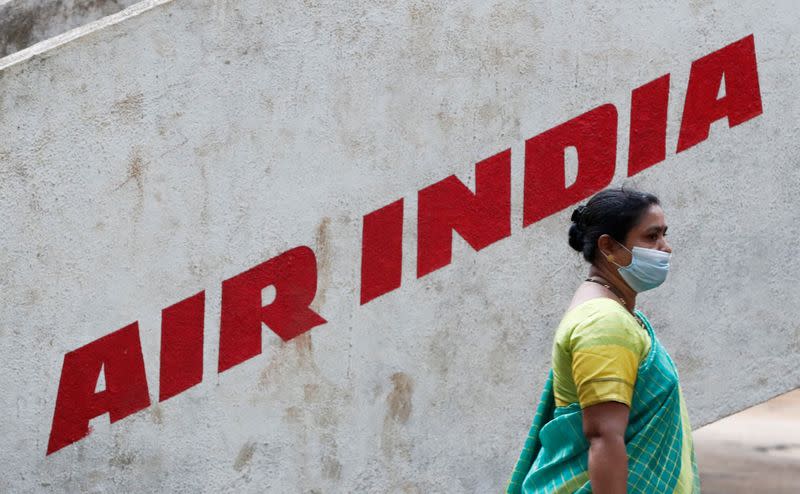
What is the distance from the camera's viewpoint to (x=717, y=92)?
4.59 m

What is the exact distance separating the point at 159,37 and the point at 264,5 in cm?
39

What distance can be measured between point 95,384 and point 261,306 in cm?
66

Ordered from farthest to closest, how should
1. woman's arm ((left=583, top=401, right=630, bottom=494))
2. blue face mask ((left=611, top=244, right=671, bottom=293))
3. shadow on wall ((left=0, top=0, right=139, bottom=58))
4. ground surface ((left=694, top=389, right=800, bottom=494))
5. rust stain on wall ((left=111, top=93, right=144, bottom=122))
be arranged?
1. ground surface ((left=694, top=389, right=800, bottom=494))
2. shadow on wall ((left=0, top=0, right=139, bottom=58))
3. rust stain on wall ((left=111, top=93, right=144, bottom=122))
4. blue face mask ((left=611, top=244, right=671, bottom=293))
5. woman's arm ((left=583, top=401, right=630, bottom=494))

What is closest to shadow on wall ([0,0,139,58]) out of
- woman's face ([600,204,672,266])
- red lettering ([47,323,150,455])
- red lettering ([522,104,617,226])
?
red lettering ([47,323,150,455])

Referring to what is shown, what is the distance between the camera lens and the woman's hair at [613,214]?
281 centimetres

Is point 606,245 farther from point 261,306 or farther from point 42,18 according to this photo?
point 42,18

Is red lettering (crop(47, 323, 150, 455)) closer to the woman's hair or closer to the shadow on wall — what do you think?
the shadow on wall

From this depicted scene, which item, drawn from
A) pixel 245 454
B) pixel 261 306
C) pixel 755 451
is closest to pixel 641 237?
pixel 261 306

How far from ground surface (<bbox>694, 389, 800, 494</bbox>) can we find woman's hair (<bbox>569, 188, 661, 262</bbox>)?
15.0ft

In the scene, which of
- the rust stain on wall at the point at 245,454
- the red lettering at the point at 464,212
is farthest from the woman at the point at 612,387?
the rust stain on wall at the point at 245,454

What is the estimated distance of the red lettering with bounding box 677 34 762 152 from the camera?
4.58 metres

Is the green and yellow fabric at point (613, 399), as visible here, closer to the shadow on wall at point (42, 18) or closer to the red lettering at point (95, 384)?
the red lettering at point (95, 384)

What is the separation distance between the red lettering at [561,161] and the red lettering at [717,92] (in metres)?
0.30

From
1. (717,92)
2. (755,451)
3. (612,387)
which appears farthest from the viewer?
(755,451)
